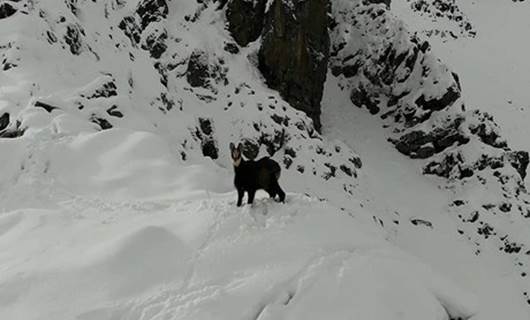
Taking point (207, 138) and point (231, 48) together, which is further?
point (231, 48)

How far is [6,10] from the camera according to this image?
1566cm

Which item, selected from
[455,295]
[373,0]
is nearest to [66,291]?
[455,295]

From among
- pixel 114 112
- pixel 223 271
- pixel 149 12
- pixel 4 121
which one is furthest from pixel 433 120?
pixel 223 271

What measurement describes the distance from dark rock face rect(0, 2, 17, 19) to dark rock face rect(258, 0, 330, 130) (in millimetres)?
9805

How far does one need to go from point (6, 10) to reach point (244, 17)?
967 centimetres

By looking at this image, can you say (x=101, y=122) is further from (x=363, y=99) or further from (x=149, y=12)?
(x=363, y=99)

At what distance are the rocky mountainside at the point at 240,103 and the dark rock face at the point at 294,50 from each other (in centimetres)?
5

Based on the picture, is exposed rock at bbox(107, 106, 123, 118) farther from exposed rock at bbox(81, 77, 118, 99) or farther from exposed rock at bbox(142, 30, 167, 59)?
exposed rock at bbox(142, 30, 167, 59)

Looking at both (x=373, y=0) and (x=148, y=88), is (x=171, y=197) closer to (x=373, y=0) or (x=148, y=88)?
(x=148, y=88)

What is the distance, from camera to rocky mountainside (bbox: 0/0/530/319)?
11125 millimetres

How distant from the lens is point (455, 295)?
705 cm

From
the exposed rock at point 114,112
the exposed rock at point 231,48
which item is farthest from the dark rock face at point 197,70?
the exposed rock at point 114,112

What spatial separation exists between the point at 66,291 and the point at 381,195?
16.7 m

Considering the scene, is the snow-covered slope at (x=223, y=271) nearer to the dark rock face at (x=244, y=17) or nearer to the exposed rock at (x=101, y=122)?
the exposed rock at (x=101, y=122)
